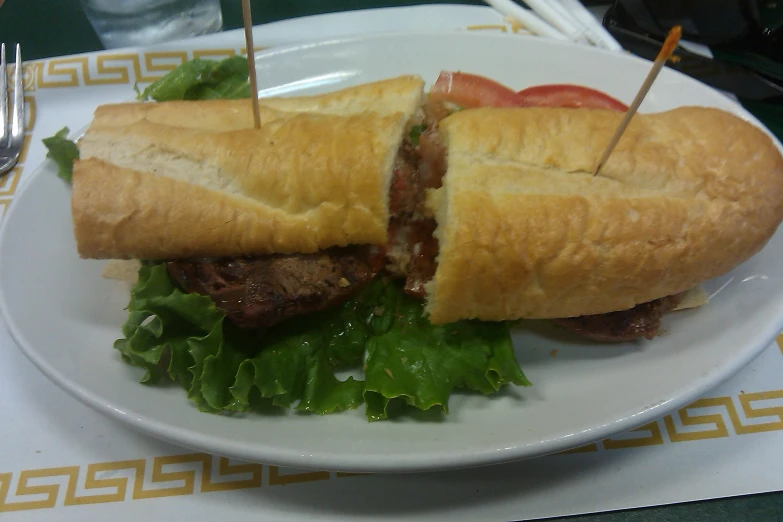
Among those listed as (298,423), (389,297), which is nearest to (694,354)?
(389,297)

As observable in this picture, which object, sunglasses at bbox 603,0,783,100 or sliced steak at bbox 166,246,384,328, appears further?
sunglasses at bbox 603,0,783,100

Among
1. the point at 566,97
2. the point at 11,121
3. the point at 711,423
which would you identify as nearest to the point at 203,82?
the point at 11,121

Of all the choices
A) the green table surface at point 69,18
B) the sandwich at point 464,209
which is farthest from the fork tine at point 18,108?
the sandwich at point 464,209

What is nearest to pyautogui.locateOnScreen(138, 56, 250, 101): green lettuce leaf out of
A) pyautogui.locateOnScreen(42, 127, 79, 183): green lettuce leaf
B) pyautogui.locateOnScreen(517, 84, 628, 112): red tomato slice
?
pyautogui.locateOnScreen(42, 127, 79, 183): green lettuce leaf

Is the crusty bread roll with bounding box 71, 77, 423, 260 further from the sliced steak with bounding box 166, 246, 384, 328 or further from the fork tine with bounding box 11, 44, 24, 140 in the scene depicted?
the fork tine with bounding box 11, 44, 24, 140

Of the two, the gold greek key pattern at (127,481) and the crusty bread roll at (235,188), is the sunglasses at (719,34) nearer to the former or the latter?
the crusty bread roll at (235,188)

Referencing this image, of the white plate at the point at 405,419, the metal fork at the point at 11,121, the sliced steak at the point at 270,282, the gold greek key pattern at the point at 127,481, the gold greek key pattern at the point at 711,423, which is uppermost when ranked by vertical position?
the metal fork at the point at 11,121
